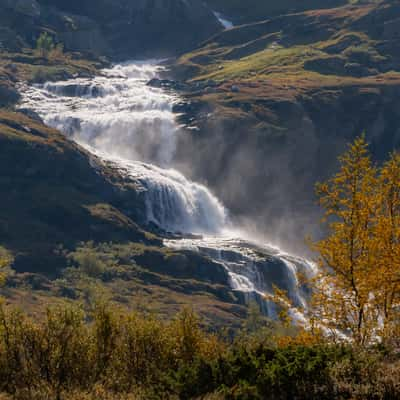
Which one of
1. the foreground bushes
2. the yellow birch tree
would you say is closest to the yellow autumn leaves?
the yellow birch tree

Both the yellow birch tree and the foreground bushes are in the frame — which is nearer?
the foreground bushes

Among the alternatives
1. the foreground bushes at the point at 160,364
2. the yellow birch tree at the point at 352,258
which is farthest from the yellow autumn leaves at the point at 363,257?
the foreground bushes at the point at 160,364

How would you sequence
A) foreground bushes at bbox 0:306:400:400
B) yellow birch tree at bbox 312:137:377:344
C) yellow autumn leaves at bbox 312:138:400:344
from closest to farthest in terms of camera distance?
1. foreground bushes at bbox 0:306:400:400
2. yellow autumn leaves at bbox 312:138:400:344
3. yellow birch tree at bbox 312:137:377:344

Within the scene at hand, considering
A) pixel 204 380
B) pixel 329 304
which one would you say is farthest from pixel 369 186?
pixel 204 380

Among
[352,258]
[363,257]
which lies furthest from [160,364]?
[363,257]

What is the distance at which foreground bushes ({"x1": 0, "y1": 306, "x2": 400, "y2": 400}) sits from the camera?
2306 cm

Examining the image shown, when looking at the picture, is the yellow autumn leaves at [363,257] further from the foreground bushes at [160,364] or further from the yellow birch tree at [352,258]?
the foreground bushes at [160,364]

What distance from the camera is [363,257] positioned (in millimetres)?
28984

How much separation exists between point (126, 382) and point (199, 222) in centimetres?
14168

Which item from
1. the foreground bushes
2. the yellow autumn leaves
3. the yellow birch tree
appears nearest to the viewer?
the foreground bushes

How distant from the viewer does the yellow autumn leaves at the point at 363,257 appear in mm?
Result: 27969

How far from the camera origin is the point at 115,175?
180 metres

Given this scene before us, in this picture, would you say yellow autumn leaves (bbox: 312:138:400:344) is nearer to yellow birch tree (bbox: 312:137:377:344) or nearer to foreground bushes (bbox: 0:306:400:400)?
yellow birch tree (bbox: 312:137:377:344)

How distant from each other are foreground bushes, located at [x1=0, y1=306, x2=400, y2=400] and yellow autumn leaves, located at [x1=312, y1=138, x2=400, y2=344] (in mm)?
2677
